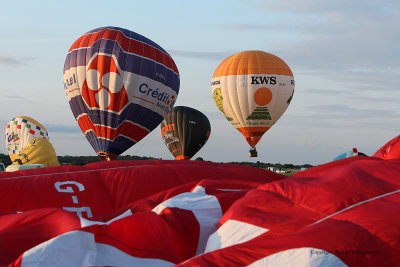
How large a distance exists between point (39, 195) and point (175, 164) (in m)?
1.37

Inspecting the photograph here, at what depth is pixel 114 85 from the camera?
1708 centimetres

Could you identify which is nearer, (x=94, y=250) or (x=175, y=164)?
(x=94, y=250)

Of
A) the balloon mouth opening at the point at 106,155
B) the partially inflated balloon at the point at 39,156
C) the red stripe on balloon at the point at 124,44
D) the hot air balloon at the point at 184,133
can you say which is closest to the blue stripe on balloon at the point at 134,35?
the red stripe on balloon at the point at 124,44

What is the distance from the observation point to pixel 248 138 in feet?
80.2

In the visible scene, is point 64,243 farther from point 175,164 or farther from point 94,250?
point 175,164

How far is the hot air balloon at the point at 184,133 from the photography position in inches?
1141

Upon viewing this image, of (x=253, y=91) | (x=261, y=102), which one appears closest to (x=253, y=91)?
(x=253, y=91)

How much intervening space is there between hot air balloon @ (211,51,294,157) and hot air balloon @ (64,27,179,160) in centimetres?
542

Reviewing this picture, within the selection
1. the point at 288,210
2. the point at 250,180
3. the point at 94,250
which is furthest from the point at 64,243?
the point at 250,180

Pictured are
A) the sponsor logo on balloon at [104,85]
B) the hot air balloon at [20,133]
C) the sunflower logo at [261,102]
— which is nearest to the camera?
the sponsor logo on balloon at [104,85]

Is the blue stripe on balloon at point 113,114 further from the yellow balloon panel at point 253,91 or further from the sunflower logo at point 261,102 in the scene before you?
the sunflower logo at point 261,102

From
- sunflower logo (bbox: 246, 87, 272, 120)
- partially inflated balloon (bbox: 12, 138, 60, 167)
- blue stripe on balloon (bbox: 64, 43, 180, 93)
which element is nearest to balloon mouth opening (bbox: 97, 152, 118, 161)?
blue stripe on balloon (bbox: 64, 43, 180, 93)

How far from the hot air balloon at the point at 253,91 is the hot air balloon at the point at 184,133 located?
16.8 ft

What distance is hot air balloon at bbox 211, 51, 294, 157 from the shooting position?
911 inches
